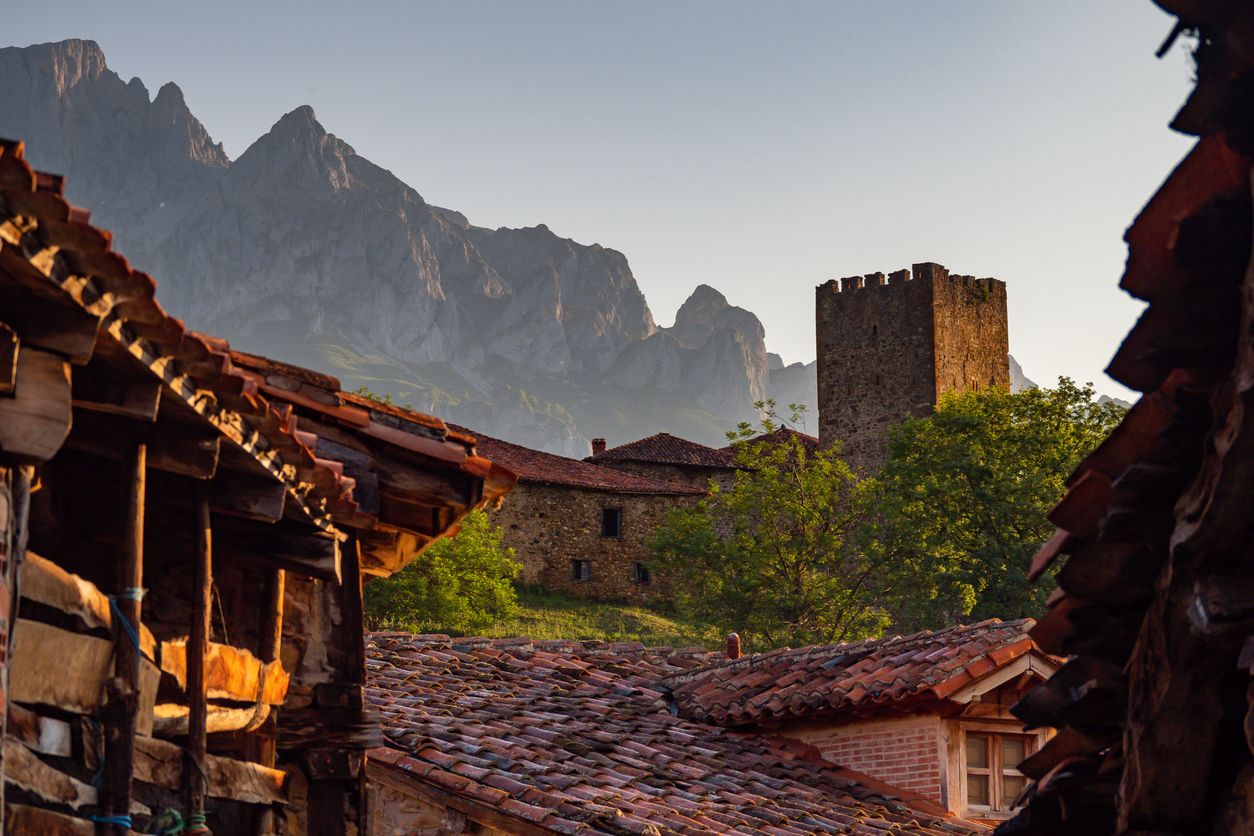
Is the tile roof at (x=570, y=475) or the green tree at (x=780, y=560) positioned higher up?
the tile roof at (x=570, y=475)

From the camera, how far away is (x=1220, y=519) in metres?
3.38

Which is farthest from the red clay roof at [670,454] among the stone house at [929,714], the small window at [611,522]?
the stone house at [929,714]

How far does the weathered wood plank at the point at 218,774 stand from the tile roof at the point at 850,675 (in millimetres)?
7040

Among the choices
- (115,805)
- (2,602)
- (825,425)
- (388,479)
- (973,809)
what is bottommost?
(973,809)

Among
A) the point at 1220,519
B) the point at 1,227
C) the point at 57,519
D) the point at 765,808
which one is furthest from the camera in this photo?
the point at 765,808

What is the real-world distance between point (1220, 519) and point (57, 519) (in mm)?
4378

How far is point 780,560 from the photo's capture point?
45.1m

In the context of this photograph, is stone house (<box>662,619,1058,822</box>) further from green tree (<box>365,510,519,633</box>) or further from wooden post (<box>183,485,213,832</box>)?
green tree (<box>365,510,519,633</box>)

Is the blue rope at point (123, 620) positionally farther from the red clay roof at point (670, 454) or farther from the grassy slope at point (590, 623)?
the red clay roof at point (670, 454)

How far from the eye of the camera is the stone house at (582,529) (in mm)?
49500

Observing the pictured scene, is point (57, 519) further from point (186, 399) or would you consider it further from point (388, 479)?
point (388, 479)

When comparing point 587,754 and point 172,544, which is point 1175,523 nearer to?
point 172,544

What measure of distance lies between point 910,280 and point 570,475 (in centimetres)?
1538

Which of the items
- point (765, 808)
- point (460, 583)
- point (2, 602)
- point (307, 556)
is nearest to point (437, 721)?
point (765, 808)
